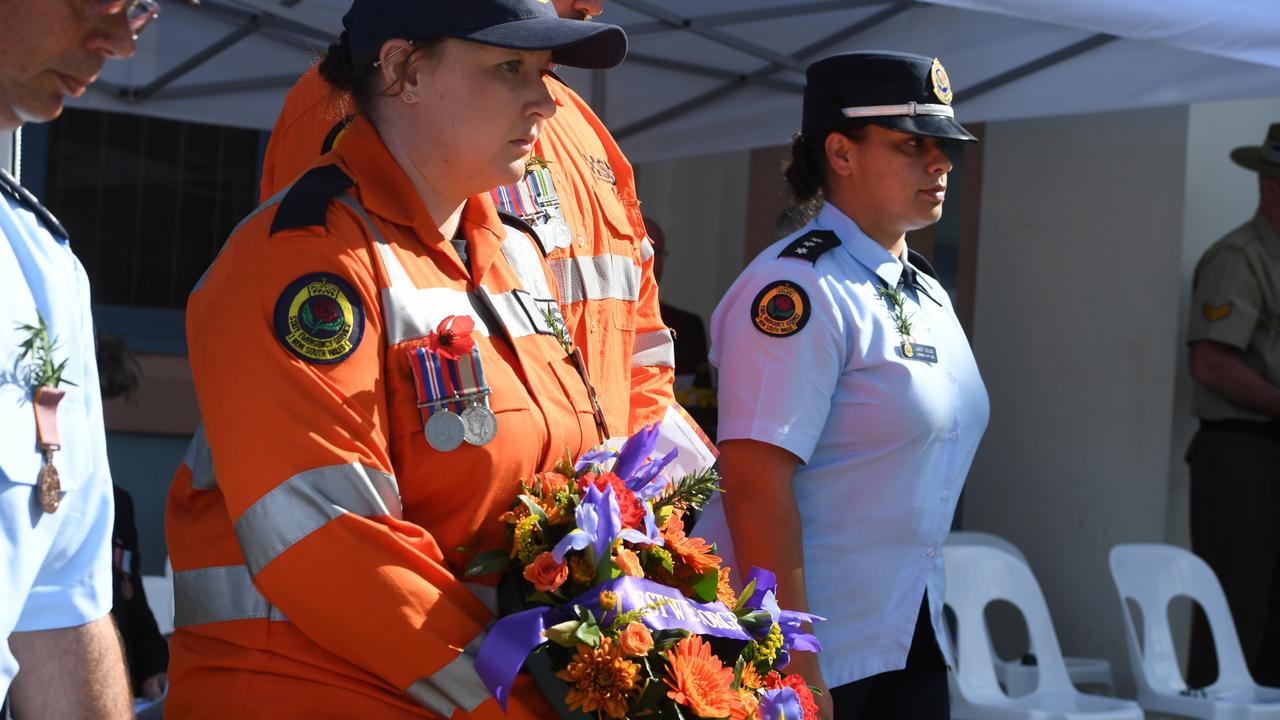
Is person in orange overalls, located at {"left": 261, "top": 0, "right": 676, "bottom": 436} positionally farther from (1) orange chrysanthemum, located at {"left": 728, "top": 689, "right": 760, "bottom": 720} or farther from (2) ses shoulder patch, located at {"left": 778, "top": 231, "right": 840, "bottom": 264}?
(1) orange chrysanthemum, located at {"left": 728, "top": 689, "right": 760, "bottom": 720}

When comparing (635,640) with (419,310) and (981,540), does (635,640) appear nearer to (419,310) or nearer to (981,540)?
(419,310)

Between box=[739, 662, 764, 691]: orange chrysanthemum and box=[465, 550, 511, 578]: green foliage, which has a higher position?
box=[465, 550, 511, 578]: green foliage

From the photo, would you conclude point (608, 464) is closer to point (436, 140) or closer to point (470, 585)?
point (470, 585)

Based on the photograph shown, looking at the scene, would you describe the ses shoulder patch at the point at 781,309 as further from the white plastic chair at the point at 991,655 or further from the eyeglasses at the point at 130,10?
the white plastic chair at the point at 991,655

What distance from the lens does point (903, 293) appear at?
10.5 feet

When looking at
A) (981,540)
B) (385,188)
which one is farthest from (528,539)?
(981,540)

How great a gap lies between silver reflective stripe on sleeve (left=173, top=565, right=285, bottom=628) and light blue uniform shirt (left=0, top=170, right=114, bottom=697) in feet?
0.53

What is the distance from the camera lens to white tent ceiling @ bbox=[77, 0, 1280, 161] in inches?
203

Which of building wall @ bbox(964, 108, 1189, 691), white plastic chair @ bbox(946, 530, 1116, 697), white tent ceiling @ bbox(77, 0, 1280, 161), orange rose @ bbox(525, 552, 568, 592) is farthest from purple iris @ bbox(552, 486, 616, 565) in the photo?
building wall @ bbox(964, 108, 1189, 691)

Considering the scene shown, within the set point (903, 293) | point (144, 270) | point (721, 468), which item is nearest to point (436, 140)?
point (721, 468)

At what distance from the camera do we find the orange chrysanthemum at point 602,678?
1.91 m

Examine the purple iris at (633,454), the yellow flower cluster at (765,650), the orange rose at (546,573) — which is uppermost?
the purple iris at (633,454)

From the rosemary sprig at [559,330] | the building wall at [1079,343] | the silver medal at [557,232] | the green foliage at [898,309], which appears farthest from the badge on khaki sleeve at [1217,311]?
the rosemary sprig at [559,330]

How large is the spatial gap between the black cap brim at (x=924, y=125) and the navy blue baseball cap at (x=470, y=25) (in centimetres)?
108
